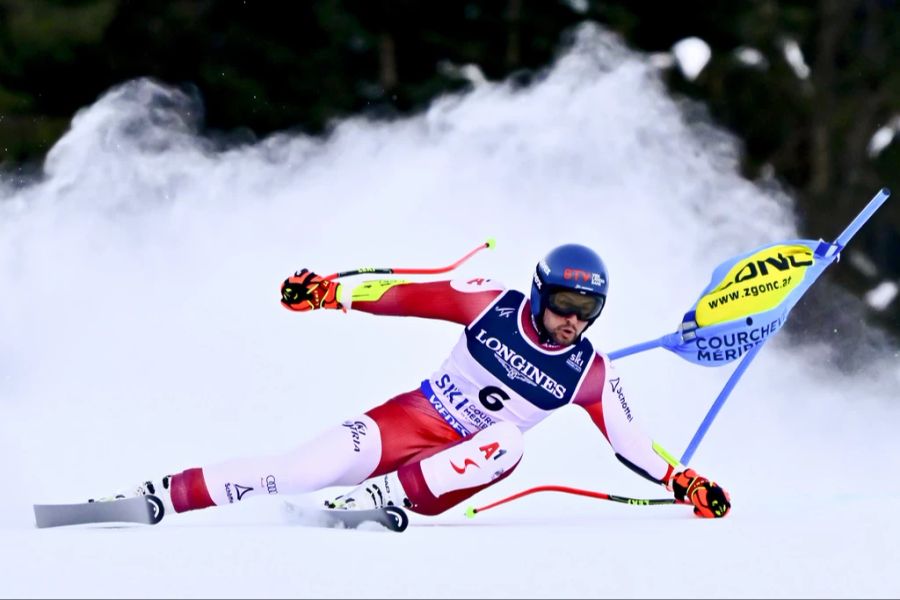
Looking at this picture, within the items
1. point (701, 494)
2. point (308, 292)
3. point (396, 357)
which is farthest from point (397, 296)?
point (396, 357)

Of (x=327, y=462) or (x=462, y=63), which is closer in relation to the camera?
(x=327, y=462)

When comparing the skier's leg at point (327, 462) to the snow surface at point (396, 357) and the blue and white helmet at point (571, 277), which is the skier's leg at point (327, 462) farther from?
the blue and white helmet at point (571, 277)

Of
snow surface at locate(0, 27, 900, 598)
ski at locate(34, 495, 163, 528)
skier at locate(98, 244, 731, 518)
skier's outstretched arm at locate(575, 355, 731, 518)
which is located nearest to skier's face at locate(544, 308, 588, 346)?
skier at locate(98, 244, 731, 518)

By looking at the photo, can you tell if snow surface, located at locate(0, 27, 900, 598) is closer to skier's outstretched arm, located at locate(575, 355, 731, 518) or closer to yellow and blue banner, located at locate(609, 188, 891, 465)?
skier's outstretched arm, located at locate(575, 355, 731, 518)

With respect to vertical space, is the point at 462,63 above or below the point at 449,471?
above

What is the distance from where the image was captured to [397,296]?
18.1 ft

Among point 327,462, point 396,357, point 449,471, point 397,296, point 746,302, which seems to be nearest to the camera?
point 449,471

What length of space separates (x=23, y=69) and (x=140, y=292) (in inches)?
388

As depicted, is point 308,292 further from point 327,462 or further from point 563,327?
point 563,327

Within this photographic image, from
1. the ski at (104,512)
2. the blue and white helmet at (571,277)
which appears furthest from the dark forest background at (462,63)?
the ski at (104,512)

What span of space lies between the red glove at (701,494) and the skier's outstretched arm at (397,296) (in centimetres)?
93

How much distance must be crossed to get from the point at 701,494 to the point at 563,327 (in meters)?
0.78

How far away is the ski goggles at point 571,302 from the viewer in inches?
206

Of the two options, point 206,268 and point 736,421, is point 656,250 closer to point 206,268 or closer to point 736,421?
point 736,421
